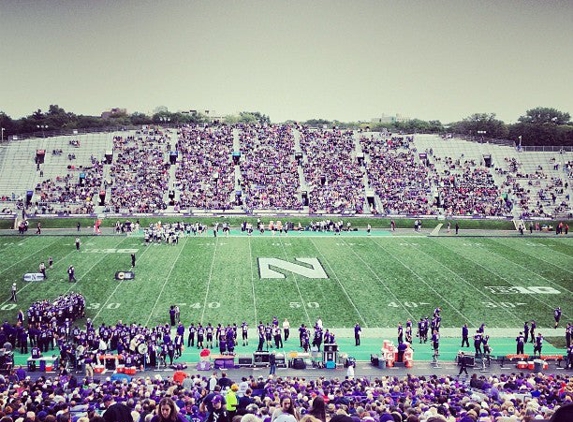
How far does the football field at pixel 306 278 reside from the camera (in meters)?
29.5

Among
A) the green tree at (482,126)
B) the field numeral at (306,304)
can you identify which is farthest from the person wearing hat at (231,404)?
the green tree at (482,126)

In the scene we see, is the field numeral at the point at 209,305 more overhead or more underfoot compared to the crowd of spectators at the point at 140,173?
more underfoot

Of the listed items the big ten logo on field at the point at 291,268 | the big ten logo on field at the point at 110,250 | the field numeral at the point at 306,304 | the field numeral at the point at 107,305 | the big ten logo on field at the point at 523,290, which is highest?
the big ten logo on field at the point at 110,250

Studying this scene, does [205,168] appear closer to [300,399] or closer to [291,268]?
[291,268]

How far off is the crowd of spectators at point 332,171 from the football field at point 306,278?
1295 cm

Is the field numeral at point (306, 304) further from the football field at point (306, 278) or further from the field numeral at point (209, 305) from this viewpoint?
the field numeral at point (209, 305)

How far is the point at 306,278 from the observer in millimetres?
35781

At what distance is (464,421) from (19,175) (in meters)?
65.6

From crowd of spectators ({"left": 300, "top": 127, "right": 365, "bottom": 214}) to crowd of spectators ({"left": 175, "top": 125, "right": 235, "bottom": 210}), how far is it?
9.38m

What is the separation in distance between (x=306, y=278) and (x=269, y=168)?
3556 centimetres

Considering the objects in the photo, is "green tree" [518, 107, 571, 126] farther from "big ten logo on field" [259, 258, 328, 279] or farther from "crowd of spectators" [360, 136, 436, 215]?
"big ten logo on field" [259, 258, 328, 279]

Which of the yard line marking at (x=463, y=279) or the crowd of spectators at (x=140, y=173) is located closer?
the yard line marking at (x=463, y=279)

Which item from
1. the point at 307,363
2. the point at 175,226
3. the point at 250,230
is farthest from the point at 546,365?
the point at 175,226

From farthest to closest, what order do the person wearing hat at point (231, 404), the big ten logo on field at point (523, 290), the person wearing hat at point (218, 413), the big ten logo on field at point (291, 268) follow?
the big ten logo on field at point (291, 268) < the big ten logo on field at point (523, 290) < the person wearing hat at point (231, 404) < the person wearing hat at point (218, 413)
